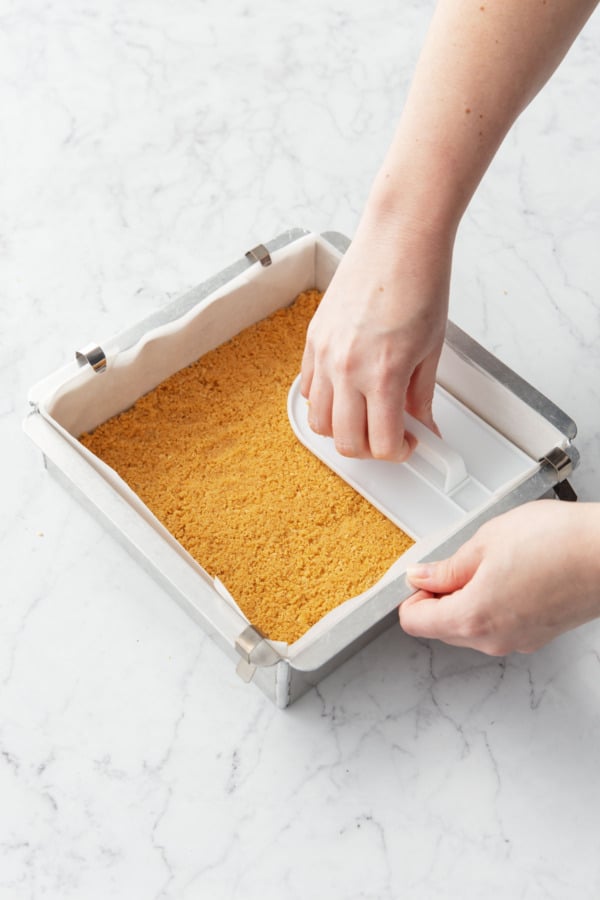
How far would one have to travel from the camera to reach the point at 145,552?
938 mm

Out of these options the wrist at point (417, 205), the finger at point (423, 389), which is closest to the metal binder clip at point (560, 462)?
the finger at point (423, 389)

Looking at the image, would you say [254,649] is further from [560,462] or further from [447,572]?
[560,462]

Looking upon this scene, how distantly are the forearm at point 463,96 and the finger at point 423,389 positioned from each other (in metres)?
0.12

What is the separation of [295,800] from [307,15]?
1095 mm

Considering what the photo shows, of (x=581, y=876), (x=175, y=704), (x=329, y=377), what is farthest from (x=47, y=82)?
(x=581, y=876)

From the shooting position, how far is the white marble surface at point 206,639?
949mm

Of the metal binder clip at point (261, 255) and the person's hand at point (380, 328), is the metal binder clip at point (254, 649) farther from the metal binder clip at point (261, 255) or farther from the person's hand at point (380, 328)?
the metal binder clip at point (261, 255)

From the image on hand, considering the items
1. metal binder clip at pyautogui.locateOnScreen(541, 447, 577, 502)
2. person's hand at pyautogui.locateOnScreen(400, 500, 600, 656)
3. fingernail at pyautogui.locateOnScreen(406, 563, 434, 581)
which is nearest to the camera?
person's hand at pyautogui.locateOnScreen(400, 500, 600, 656)

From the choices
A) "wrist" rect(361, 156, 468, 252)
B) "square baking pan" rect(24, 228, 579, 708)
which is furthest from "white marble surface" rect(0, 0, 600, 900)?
"wrist" rect(361, 156, 468, 252)

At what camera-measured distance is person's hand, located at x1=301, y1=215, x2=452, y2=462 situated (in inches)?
36.2

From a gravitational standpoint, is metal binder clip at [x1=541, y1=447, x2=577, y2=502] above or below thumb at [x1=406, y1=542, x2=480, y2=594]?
below

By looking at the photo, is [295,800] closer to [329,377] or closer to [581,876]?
[581,876]

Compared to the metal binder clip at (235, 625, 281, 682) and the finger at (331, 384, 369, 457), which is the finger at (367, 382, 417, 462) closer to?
the finger at (331, 384, 369, 457)

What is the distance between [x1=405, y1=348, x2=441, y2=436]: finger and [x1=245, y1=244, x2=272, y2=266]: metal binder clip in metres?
0.23
